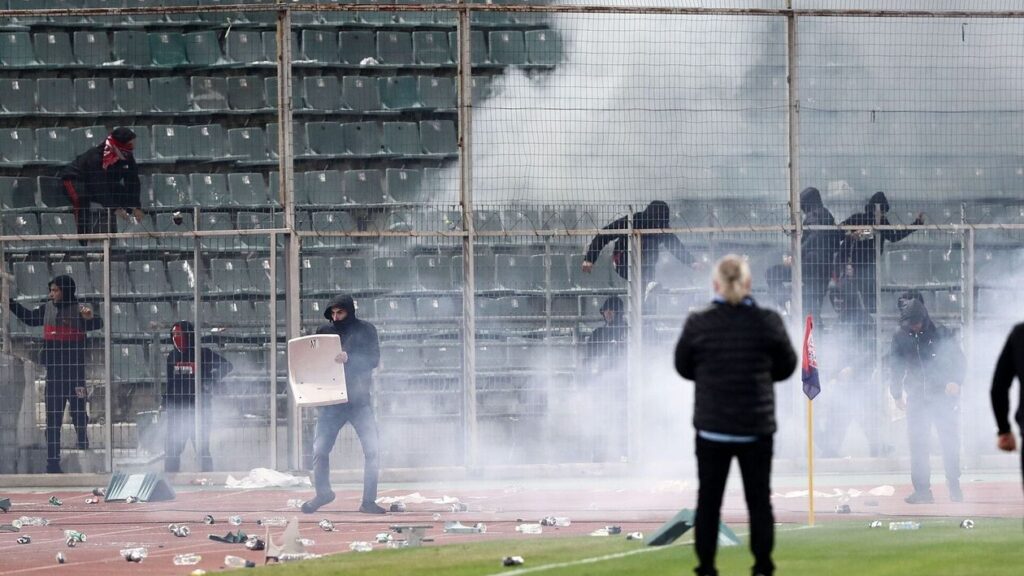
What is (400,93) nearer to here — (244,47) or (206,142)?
(244,47)

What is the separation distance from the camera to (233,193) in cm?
2519

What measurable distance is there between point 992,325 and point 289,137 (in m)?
7.94

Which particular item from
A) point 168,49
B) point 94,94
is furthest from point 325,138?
point 94,94

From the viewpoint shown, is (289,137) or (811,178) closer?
(289,137)

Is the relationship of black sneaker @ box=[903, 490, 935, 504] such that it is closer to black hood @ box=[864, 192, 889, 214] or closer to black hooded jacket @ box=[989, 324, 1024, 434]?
black hood @ box=[864, 192, 889, 214]

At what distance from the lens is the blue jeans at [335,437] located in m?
15.6

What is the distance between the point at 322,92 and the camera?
25.7 m

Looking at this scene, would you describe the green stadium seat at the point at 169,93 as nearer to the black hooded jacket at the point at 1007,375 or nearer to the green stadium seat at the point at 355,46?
the green stadium seat at the point at 355,46

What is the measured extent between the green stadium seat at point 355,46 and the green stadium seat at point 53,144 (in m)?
4.22

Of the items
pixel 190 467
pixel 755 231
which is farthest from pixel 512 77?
pixel 190 467

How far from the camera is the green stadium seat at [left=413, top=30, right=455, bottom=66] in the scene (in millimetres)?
25938

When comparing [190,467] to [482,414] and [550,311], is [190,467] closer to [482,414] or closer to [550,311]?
[482,414]

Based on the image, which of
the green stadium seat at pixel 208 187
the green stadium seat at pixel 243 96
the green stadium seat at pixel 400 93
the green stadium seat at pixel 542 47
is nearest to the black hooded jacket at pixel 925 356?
the green stadium seat at pixel 542 47

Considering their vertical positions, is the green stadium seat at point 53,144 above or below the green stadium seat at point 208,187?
above
